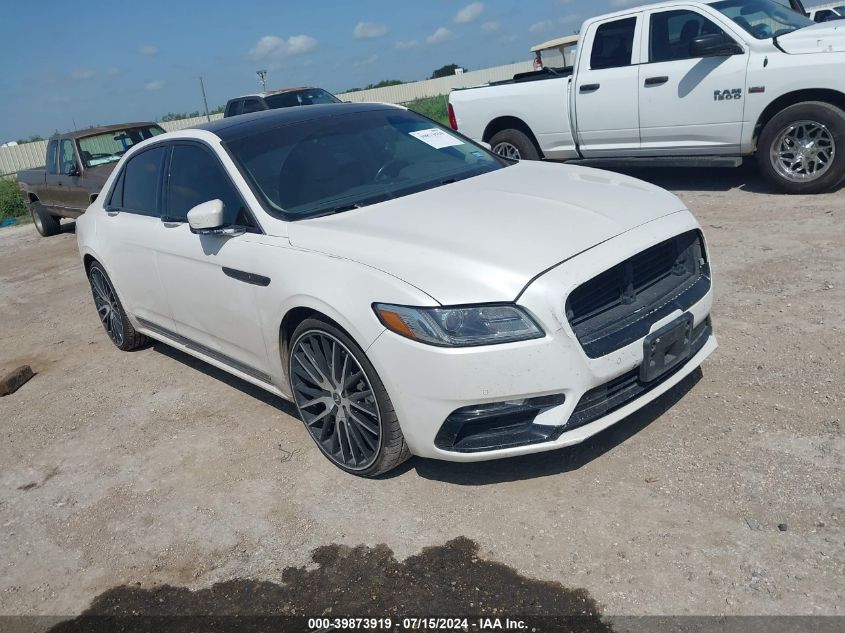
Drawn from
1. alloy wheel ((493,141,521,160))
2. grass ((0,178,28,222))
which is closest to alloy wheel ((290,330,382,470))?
alloy wheel ((493,141,521,160))

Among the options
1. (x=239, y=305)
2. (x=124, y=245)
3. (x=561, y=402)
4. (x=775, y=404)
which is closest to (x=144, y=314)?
(x=124, y=245)

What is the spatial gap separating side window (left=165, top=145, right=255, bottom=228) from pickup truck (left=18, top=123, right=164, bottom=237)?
6.93 m

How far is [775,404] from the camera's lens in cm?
370

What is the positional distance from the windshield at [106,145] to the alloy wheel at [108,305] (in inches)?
237

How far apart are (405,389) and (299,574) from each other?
0.86 metres

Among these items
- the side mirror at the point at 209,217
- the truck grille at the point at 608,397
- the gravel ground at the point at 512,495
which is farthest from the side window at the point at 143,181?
the truck grille at the point at 608,397

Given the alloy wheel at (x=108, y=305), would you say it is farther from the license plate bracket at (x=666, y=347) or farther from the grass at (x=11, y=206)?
the grass at (x=11, y=206)

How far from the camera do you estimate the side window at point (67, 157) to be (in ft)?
38.0

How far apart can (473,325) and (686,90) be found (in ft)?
19.7

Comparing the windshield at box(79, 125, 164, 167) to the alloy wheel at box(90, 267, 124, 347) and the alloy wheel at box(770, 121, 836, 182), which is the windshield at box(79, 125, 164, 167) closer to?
the alloy wheel at box(90, 267, 124, 347)

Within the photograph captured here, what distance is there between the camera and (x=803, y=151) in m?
7.29

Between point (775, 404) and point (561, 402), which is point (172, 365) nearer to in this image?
point (561, 402)

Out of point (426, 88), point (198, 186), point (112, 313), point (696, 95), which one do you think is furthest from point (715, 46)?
point (426, 88)

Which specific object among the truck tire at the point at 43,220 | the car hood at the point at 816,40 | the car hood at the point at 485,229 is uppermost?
the car hood at the point at 816,40
